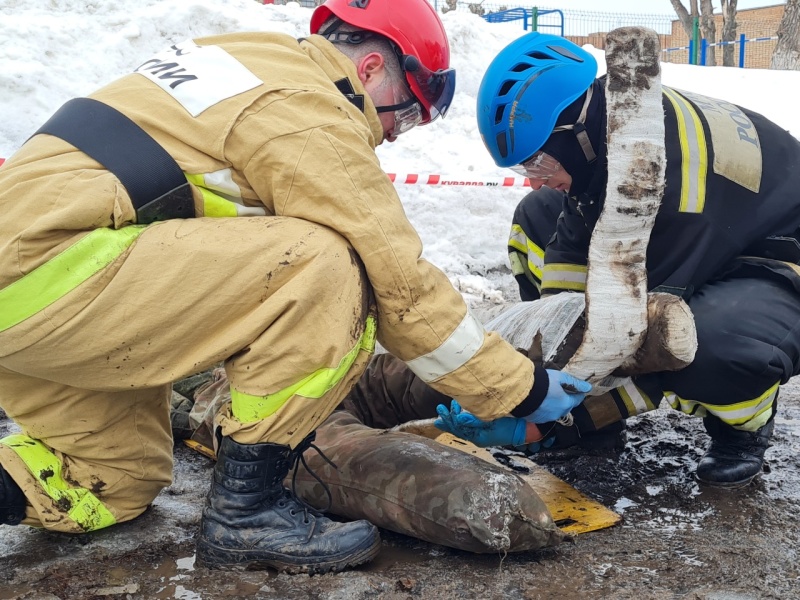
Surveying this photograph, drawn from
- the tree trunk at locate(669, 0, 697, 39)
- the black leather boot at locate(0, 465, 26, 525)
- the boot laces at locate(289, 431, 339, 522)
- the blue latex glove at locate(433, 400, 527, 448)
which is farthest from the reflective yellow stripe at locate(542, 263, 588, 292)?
the tree trunk at locate(669, 0, 697, 39)

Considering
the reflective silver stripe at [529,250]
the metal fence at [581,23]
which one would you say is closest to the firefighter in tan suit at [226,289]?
the reflective silver stripe at [529,250]

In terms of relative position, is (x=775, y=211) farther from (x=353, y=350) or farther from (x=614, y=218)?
(x=353, y=350)

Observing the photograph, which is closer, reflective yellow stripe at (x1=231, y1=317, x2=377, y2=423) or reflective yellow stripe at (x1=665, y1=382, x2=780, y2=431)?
reflective yellow stripe at (x1=231, y1=317, x2=377, y2=423)

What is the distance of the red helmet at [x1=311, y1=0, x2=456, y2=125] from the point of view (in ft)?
8.25

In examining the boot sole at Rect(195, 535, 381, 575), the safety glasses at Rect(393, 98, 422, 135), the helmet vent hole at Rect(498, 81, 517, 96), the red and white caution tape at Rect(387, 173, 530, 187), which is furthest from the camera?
the red and white caution tape at Rect(387, 173, 530, 187)

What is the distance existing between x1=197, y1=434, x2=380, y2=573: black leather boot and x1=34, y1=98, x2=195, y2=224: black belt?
60 centimetres

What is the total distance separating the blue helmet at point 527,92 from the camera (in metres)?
2.81

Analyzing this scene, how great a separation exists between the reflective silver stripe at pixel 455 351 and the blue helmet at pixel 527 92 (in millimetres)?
928

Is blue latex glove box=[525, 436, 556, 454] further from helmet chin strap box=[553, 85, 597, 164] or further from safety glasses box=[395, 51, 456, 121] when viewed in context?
safety glasses box=[395, 51, 456, 121]

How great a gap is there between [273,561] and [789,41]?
1545 centimetres

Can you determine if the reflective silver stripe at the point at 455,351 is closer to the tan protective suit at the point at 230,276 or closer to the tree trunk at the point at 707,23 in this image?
the tan protective suit at the point at 230,276

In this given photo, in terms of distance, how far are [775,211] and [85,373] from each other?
2186mm

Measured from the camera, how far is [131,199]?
200 cm

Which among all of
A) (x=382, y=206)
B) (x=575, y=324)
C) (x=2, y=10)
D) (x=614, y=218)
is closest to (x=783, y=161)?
(x=614, y=218)
